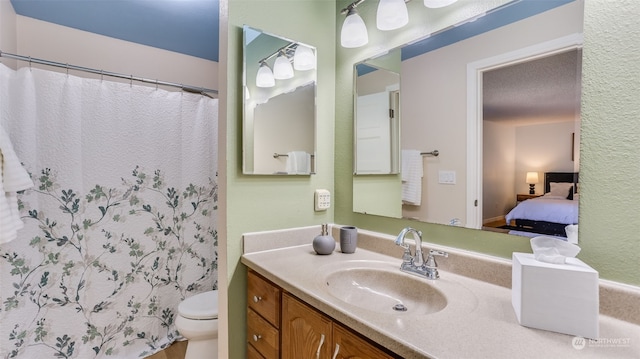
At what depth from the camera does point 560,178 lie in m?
0.84

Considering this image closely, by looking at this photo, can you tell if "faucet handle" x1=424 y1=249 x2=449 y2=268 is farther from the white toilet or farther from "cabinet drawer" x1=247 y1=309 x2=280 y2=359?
the white toilet

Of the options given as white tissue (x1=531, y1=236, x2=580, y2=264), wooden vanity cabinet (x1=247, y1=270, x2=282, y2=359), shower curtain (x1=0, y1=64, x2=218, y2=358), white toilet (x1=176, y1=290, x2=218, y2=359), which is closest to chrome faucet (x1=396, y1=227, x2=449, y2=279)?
white tissue (x1=531, y1=236, x2=580, y2=264)

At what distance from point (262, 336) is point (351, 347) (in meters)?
0.56

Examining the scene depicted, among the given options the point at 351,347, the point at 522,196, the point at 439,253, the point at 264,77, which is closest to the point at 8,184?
the point at 264,77

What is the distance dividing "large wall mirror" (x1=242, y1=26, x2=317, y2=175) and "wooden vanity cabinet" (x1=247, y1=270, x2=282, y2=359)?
1.62 feet

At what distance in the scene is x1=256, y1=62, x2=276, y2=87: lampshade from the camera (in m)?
1.31

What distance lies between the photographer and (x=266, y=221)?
4.42 feet

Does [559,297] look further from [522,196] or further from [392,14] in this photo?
[392,14]

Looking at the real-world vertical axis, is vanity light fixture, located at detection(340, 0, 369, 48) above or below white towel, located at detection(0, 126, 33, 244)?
above

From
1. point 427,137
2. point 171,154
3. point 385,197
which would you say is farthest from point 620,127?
point 171,154

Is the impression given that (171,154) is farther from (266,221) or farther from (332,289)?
(332,289)

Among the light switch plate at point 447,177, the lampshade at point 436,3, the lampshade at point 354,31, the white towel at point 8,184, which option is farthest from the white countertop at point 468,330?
the white towel at point 8,184

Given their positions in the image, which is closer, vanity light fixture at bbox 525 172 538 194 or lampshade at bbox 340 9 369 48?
vanity light fixture at bbox 525 172 538 194

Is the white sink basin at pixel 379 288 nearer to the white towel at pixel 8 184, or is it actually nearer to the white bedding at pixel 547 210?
the white bedding at pixel 547 210
